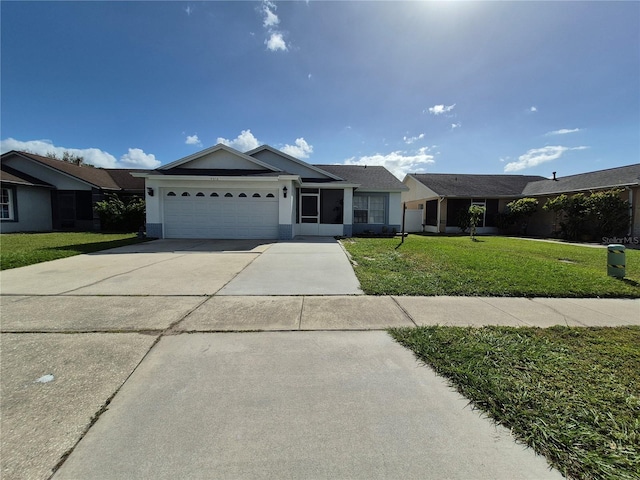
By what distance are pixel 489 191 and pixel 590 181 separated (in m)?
5.49

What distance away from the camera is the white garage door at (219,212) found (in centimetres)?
1370

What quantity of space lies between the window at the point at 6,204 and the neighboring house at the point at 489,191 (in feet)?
89.8

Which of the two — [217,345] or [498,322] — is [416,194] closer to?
[498,322]

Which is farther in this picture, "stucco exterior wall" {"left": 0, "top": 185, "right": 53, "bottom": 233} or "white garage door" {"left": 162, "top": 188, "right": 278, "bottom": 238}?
"stucco exterior wall" {"left": 0, "top": 185, "right": 53, "bottom": 233}

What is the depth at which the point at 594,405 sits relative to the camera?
2.18 meters

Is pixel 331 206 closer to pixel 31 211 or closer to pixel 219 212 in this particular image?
pixel 219 212

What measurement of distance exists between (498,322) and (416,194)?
22.0 m

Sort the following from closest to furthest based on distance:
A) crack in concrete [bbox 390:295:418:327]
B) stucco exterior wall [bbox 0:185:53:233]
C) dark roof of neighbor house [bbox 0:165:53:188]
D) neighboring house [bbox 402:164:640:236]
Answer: crack in concrete [bbox 390:295:418:327] < dark roof of neighbor house [bbox 0:165:53:188] < neighboring house [bbox 402:164:640:236] < stucco exterior wall [bbox 0:185:53:233]

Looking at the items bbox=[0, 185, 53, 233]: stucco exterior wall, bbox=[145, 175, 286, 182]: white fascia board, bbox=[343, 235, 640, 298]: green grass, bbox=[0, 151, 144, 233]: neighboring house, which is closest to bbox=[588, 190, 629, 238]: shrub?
bbox=[343, 235, 640, 298]: green grass

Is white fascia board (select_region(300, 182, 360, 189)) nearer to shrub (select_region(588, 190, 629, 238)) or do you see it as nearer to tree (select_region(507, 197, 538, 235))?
tree (select_region(507, 197, 538, 235))

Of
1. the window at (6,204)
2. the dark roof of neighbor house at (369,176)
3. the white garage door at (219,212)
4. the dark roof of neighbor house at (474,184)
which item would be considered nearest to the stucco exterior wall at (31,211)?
the window at (6,204)

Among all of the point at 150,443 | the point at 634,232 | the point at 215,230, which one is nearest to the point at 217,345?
the point at 150,443

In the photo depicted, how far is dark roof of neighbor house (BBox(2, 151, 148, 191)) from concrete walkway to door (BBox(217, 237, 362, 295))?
1654 cm

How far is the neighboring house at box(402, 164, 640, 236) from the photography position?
17.1 m
